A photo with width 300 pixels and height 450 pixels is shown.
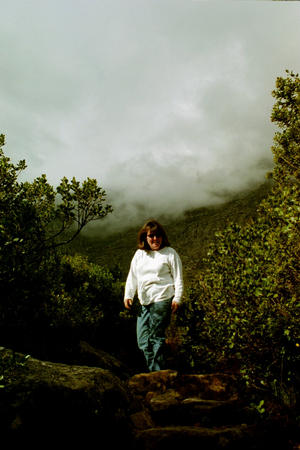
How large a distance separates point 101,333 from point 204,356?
18.3 metres

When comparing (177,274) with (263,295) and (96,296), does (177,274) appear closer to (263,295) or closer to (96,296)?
(263,295)

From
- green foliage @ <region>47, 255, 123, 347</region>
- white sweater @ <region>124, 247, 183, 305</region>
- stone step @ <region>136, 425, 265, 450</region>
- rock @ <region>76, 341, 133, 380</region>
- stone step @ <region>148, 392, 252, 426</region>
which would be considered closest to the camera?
stone step @ <region>136, 425, 265, 450</region>

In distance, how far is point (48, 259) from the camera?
10.3 m

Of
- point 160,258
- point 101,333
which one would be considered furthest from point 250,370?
point 101,333

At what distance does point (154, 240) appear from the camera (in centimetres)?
785

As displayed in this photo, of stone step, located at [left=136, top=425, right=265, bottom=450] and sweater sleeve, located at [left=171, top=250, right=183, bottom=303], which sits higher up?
sweater sleeve, located at [left=171, top=250, right=183, bottom=303]

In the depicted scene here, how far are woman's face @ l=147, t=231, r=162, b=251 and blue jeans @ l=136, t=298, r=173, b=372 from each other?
135cm

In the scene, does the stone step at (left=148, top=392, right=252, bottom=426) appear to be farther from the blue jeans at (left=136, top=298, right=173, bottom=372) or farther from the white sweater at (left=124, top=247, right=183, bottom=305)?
the white sweater at (left=124, top=247, right=183, bottom=305)

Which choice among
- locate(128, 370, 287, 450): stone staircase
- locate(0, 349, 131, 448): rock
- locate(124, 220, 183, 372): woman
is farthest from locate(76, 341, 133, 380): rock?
locate(0, 349, 131, 448): rock

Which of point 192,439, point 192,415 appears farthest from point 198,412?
point 192,439

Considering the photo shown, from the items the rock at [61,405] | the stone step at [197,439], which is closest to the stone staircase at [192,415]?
the stone step at [197,439]

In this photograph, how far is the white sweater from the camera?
7387 mm

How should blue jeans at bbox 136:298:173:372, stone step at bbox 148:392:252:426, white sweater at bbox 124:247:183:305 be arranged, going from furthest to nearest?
white sweater at bbox 124:247:183:305 < blue jeans at bbox 136:298:173:372 < stone step at bbox 148:392:252:426

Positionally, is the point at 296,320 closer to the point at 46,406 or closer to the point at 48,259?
the point at 46,406
